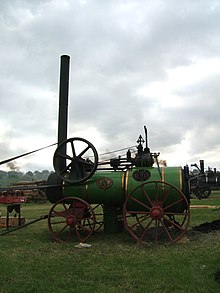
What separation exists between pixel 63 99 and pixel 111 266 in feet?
19.7

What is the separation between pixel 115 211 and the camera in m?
9.81

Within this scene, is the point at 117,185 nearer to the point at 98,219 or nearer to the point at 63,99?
the point at 63,99

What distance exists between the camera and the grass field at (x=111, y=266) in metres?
5.14

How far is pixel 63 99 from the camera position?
10.8 meters

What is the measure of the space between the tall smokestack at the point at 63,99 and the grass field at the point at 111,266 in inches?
133

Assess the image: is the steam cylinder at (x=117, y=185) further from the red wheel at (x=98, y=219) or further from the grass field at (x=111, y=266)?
the grass field at (x=111, y=266)

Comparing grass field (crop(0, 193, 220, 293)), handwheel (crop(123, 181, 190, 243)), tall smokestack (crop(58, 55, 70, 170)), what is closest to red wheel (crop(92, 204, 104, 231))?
handwheel (crop(123, 181, 190, 243))

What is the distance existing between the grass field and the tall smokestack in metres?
3.39

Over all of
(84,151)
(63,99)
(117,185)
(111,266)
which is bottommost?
(111,266)

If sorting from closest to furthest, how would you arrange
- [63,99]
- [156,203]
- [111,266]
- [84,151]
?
[111,266] < [156,203] < [84,151] < [63,99]

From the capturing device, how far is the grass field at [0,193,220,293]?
514cm

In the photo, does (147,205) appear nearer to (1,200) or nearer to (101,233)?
(101,233)

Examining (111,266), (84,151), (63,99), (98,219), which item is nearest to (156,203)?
(84,151)

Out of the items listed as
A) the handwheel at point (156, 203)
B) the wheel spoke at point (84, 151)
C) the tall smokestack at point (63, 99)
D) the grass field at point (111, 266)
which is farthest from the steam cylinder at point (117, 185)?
the tall smokestack at point (63, 99)
